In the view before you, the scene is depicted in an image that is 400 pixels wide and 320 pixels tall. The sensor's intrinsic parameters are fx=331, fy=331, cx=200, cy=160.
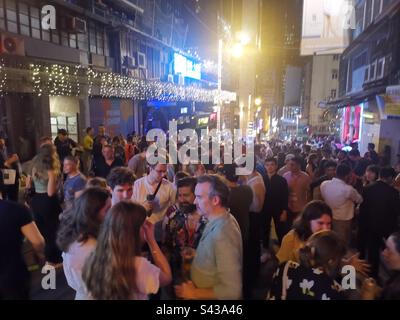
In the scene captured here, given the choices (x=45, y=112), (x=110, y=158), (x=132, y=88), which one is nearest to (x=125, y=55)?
(x=132, y=88)

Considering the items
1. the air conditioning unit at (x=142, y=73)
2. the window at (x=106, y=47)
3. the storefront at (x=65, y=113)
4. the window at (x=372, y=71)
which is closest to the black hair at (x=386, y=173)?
the storefront at (x=65, y=113)

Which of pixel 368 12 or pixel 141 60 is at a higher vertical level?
pixel 368 12

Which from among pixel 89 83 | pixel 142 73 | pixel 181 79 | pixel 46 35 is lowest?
pixel 89 83

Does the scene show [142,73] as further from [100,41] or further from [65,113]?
[65,113]

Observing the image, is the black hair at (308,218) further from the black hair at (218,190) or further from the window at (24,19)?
the window at (24,19)

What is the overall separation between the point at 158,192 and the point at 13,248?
1.68 meters

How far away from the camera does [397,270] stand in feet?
7.59

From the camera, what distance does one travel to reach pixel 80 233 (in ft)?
7.98

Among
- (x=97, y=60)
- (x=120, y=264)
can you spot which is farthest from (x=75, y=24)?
(x=120, y=264)

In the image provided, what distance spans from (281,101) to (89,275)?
116 meters

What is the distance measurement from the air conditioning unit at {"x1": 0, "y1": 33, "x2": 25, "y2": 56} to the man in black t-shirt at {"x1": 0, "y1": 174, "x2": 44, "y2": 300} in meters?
9.44

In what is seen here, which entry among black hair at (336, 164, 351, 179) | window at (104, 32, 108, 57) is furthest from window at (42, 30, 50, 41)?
black hair at (336, 164, 351, 179)

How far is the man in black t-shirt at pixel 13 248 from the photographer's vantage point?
2824mm

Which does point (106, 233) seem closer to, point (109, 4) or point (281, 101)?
point (109, 4)
